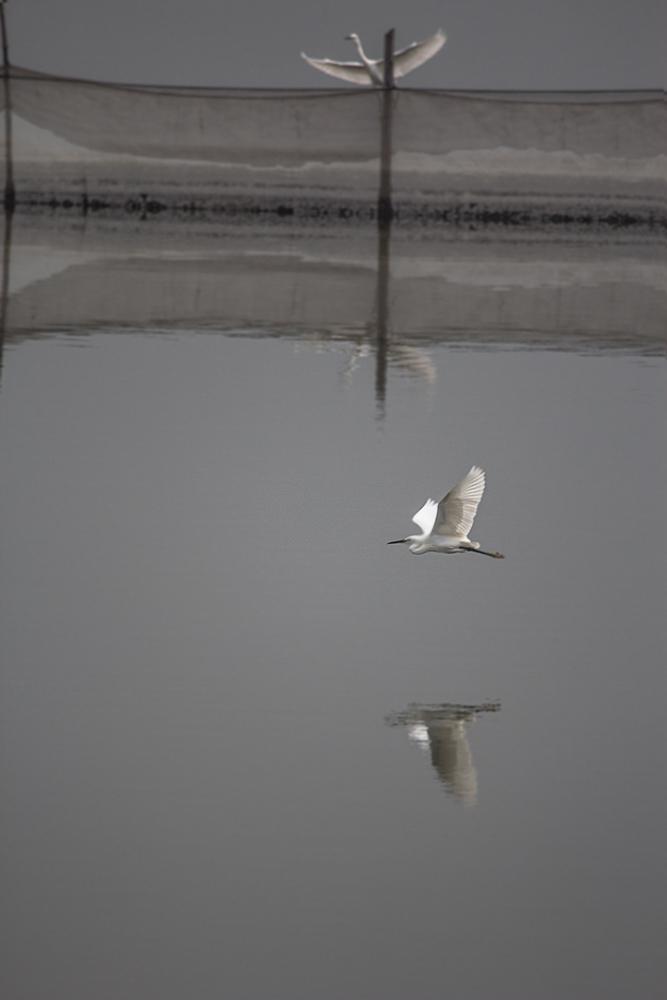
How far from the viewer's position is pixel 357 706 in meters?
4.15

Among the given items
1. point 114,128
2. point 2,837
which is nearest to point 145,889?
point 2,837

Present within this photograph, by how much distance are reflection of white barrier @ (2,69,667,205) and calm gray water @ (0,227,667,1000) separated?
54.3 ft

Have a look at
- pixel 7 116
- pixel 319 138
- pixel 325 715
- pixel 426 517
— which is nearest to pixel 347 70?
pixel 319 138

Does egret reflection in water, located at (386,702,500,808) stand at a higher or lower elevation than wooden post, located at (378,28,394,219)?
lower

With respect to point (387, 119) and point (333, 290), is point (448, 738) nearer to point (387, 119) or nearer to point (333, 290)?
point (333, 290)

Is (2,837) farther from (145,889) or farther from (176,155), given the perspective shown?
(176,155)

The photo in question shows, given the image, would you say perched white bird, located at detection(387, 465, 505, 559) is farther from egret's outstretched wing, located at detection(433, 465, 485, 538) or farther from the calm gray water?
the calm gray water

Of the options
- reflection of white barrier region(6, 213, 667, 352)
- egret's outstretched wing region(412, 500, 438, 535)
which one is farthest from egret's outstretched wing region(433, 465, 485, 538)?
reflection of white barrier region(6, 213, 667, 352)

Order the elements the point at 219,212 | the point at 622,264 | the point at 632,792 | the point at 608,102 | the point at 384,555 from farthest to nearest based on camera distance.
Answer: the point at 219,212 → the point at 608,102 → the point at 622,264 → the point at 384,555 → the point at 632,792

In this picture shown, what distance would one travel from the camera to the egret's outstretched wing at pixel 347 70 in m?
25.2

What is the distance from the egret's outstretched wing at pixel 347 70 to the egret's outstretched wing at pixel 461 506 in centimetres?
2078

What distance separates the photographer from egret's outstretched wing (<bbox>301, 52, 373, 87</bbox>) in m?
25.2

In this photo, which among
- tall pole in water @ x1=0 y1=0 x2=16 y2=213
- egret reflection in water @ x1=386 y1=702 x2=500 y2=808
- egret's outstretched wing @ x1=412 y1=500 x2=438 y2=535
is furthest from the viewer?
tall pole in water @ x1=0 y1=0 x2=16 y2=213

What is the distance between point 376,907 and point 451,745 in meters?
0.84
